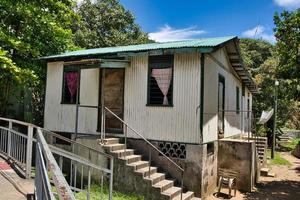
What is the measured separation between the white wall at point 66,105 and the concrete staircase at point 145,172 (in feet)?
6.58

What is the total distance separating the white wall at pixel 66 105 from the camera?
12.6m

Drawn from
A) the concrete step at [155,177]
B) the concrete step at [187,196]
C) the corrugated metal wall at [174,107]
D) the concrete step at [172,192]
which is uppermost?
the corrugated metal wall at [174,107]

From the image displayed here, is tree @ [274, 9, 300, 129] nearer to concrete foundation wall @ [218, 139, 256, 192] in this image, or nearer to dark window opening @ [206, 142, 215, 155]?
concrete foundation wall @ [218, 139, 256, 192]

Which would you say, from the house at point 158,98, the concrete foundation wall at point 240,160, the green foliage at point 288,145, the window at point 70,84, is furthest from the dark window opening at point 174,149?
the green foliage at point 288,145

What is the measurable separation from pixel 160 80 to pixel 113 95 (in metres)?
2.20

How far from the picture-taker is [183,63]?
35.8ft

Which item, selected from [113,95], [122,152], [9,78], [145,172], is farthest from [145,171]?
[9,78]

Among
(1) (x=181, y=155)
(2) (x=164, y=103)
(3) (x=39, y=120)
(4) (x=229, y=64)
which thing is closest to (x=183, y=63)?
(2) (x=164, y=103)

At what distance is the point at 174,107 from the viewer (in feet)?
36.0

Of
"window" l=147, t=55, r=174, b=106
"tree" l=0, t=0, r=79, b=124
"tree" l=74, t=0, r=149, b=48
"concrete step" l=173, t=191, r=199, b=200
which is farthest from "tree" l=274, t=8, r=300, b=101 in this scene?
"tree" l=74, t=0, r=149, b=48

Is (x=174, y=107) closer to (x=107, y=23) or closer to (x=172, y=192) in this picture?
(x=172, y=192)

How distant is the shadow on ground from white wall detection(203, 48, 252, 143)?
2.57 meters

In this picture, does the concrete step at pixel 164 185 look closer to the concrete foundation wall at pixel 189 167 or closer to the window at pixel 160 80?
the concrete foundation wall at pixel 189 167

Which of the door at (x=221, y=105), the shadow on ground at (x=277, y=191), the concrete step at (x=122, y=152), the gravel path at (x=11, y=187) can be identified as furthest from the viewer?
Answer: the door at (x=221, y=105)
